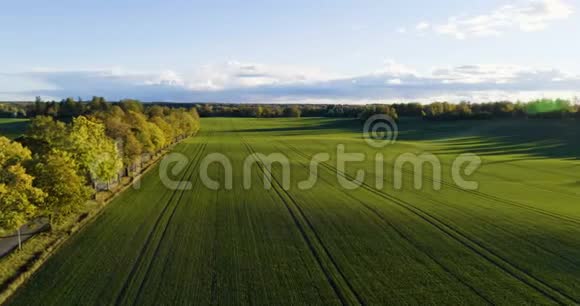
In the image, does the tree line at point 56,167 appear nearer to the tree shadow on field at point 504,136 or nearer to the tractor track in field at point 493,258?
the tractor track in field at point 493,258

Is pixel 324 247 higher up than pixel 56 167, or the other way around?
pixel 56 167

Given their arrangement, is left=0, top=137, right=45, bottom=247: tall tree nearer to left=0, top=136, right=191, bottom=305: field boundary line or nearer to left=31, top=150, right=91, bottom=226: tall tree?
left=31, top=150, right=91, bottom=226: tall tree

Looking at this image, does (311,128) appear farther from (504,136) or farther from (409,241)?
(409,241)

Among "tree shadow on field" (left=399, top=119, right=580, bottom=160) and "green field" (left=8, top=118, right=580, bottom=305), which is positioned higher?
"tree shadow on field" (left=399, top=119, right=580, bottom=160)

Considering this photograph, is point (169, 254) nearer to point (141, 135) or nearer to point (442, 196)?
point (442, 196)

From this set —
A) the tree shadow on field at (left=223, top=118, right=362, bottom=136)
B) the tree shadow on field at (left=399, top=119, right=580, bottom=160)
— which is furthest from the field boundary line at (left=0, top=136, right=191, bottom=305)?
the tree shadow on field at (left=223, top=118, right=362, bottom=136)

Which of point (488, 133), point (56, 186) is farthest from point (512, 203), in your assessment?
point (488, 133)

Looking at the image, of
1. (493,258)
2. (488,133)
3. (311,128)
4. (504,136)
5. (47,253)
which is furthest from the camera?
(311,128)

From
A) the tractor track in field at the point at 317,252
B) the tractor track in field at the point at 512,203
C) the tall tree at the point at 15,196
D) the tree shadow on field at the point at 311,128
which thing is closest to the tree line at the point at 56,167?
the tall tree at the point at 15,196

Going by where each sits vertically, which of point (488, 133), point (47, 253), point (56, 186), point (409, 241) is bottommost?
point (409, 241)
